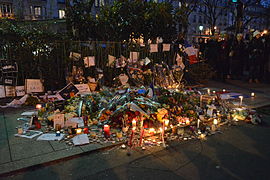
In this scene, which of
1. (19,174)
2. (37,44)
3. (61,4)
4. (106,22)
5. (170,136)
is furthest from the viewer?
(61,4)

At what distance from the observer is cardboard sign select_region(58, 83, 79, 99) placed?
26.0 ft

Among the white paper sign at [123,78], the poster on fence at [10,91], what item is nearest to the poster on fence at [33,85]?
the poster on fence at [10,91]

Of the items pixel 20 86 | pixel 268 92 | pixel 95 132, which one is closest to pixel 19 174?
pixel 95 132

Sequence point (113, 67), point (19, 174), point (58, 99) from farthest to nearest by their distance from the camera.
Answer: point (113, 67), point (58, 99), point (19, 174)

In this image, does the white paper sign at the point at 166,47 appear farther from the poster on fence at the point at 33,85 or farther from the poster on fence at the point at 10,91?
the poster on fence at the point at 10,91

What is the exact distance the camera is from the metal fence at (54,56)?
792cm

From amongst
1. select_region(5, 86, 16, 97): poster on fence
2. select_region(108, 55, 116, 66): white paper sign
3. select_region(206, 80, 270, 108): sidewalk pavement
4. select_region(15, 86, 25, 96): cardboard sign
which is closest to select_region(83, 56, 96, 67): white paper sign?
select_region(108, 55, 116, 66): white paper sign

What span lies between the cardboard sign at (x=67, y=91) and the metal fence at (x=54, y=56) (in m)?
0.78

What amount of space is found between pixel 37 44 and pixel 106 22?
A: 138 inches

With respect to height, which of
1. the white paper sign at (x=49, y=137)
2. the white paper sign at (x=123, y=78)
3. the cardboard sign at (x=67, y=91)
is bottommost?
the white paper sign at (x=49, y=137)

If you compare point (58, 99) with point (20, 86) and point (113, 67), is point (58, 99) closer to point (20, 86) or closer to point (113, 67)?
point (20, 86)

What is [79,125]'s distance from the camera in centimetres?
531

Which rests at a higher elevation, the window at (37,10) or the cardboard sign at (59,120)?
the window at (37,10)

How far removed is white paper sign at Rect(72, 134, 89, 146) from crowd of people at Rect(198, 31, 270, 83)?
9.85 meters
